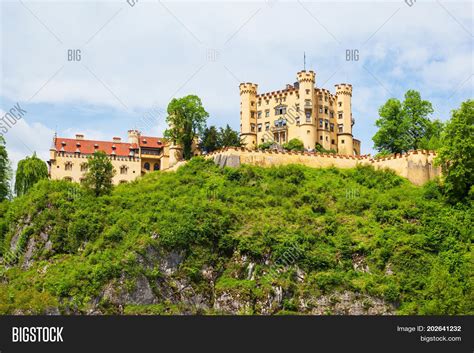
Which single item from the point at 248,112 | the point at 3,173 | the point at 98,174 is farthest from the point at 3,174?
the point at 248,112

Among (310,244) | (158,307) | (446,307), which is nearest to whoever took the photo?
(446,307)

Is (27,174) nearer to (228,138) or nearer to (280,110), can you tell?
(228,138)

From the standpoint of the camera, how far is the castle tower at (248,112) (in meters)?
84.8

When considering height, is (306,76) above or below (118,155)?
above

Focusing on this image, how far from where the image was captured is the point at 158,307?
5244cm

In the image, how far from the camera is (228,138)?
7688cm

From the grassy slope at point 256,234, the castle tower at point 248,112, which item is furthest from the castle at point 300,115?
the grassy slope at point 256,234

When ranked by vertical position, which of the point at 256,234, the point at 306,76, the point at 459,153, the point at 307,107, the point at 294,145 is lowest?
the point at 256,234

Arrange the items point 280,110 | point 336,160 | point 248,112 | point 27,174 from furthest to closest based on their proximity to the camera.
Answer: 1. point 248,112
2. point 280,110
3. point 27,174
4. point 336,160

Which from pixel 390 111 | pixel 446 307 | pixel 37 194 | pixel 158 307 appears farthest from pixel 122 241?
pixel 390 111

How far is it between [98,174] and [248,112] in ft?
83.8
